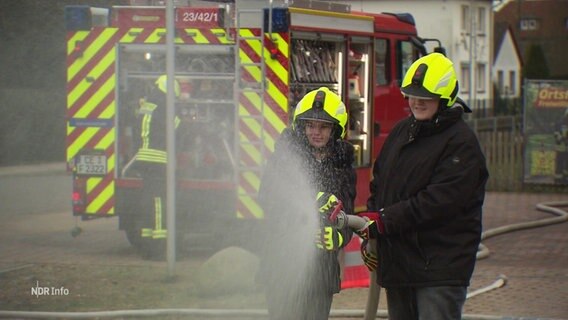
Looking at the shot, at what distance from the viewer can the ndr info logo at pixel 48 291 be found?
8.62m

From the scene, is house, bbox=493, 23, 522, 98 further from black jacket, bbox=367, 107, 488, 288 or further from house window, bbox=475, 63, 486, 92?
black jacket, bbox=367, 107, 488, 288

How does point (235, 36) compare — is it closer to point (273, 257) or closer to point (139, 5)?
point (139, 5)

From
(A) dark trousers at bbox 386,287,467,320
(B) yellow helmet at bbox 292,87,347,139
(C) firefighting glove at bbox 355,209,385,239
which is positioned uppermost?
(B) yellow helmet at bbox 292,87,347,139

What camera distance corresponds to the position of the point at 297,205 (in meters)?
5.09

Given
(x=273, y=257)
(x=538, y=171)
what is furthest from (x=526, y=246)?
(x=273, y=257)

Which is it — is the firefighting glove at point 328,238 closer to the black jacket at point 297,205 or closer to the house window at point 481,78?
the black jacket at point 297,205

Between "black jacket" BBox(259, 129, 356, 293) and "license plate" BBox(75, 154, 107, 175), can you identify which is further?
"license plate" BBox(75, 154, 107, 175)

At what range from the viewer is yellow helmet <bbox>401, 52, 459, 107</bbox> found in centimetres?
482

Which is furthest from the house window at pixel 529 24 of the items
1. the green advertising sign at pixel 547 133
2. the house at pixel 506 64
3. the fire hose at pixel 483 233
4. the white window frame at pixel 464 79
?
the fire hose at pixel 483 233

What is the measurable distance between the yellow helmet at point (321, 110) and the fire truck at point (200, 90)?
17.0 ft

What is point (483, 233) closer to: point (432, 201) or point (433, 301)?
point (433, 301)

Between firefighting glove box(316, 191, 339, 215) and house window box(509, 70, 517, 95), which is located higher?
house window box(509, 70, 517, 95)

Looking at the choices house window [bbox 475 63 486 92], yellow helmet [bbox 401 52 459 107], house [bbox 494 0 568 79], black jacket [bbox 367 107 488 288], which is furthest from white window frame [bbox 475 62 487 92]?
black jacket [bbox 367 107 488 288]

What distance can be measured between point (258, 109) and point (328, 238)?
575 centimetres
